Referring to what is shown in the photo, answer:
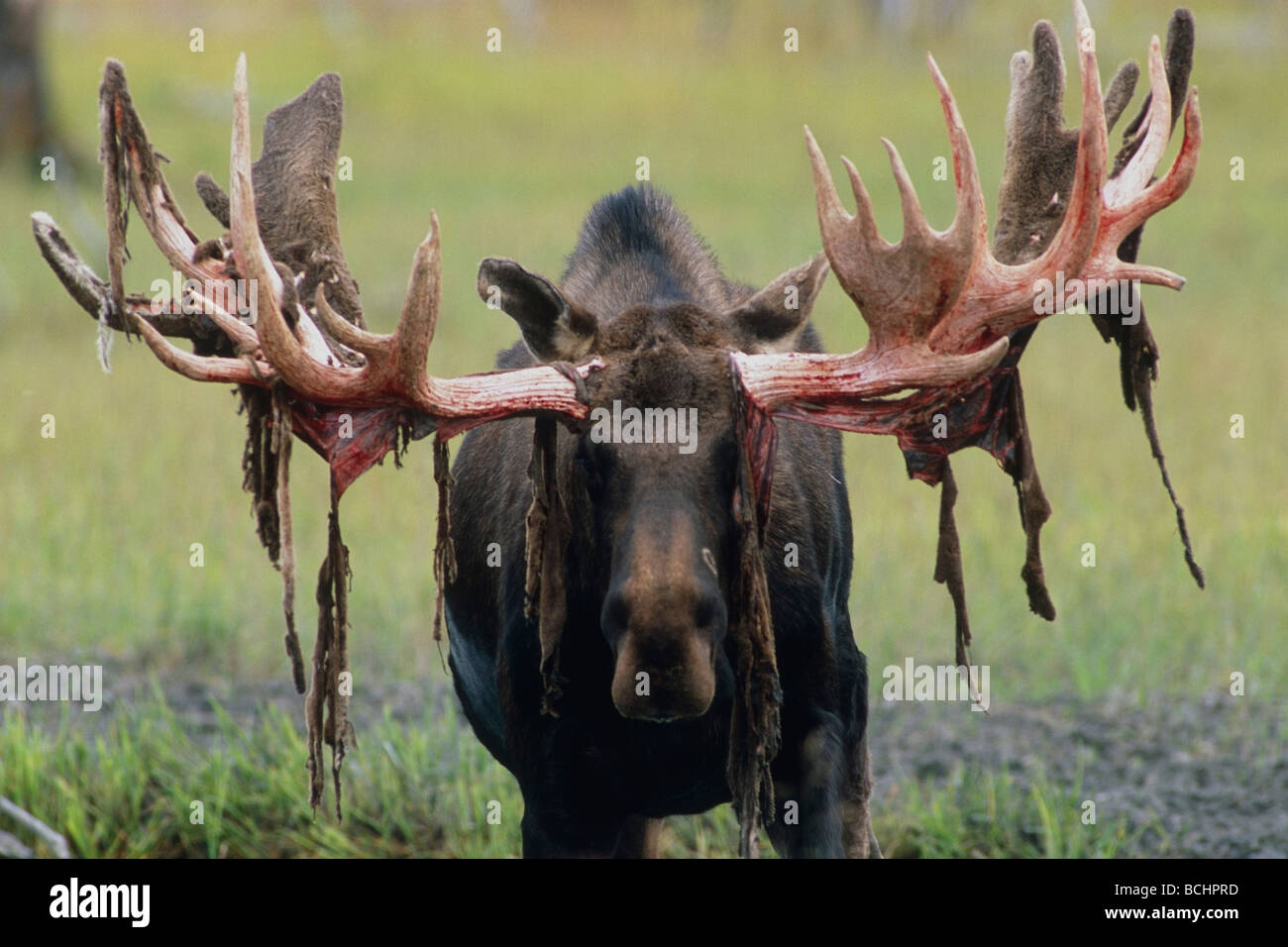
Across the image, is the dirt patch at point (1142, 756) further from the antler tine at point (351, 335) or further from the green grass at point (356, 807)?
the antler tine at point (351, 335)

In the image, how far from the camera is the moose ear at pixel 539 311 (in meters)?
4.48

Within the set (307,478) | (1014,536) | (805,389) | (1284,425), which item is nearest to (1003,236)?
(805,389)

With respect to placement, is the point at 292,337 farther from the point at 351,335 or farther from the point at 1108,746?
the point at 1108,746

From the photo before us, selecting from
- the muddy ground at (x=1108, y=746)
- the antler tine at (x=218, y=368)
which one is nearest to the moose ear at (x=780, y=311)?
the antler tine at (x=218, y=368)

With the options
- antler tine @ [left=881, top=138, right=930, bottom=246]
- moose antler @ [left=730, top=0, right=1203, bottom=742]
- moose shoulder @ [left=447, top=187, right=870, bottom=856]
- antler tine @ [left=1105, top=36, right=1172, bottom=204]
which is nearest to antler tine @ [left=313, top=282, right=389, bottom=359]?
moose shoulder @ [left=447, top=187, right=870, bottom=856]

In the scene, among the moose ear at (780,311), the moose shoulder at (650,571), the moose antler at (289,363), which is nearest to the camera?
the moose shoulder at (650,571)

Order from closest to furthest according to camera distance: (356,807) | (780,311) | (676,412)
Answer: (676,412), (780,311), (356,807)

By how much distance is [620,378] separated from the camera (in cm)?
446

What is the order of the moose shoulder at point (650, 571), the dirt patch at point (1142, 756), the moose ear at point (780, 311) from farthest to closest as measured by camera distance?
the dirt patch at point (1142, 756) < the moose ear at point (780, 311) < the moose shoulder at point (650, 571)

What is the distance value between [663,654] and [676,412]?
2.18 ft

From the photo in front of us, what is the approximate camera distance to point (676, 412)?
173 inches

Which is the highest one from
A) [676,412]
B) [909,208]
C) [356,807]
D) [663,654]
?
[909,208]

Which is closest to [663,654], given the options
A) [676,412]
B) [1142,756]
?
[676,412]

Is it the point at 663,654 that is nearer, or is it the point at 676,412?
the point at 663,654
